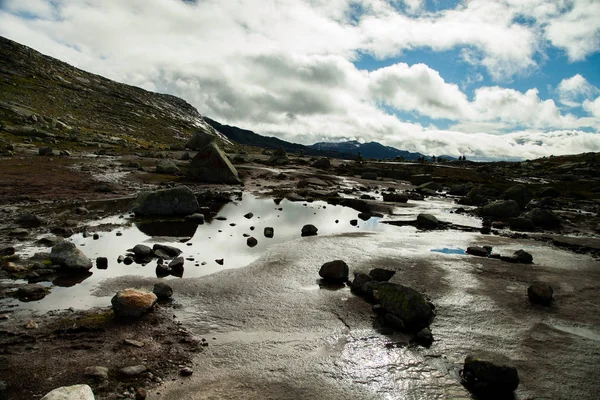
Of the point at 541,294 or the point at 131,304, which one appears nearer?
the point at 131,304

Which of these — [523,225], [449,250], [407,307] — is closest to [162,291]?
[407,307]

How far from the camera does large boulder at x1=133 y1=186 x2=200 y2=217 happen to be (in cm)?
2802

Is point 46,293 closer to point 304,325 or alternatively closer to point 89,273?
point 89,273

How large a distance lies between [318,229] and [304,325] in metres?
15.5

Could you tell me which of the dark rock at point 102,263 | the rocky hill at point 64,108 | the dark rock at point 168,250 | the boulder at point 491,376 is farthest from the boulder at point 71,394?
the rocky hill at point 64,108

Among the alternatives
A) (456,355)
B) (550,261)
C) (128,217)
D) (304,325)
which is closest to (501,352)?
(456,355)

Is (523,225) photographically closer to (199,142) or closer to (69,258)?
(69,258)

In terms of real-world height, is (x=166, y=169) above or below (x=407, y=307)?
above

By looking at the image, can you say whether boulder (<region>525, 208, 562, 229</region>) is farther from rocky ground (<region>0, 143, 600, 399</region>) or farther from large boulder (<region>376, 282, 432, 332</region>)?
large boulder (<region>376, 282, 432, 332</region>)

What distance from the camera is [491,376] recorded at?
930 centimetres

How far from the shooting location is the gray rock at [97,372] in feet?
28.9

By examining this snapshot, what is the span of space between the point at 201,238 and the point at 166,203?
7039mm

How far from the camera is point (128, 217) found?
26906 millimetres

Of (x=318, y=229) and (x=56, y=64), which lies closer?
(x=318, y=229)
